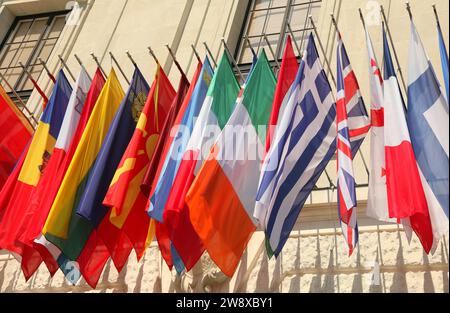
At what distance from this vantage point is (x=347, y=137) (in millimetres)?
8953

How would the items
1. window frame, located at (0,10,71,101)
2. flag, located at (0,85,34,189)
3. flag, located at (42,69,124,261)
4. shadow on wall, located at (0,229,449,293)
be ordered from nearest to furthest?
shadow on wall, located at (0,229,449,293), flag, located at (42,69,124,261), flag, located at (0,85,34,189), window frame, located at (0,10,71,101)

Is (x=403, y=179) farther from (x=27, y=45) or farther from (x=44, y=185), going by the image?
(x=27, y=45)

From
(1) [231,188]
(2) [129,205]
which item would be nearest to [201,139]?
(1) [231,188]

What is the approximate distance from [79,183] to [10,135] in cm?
212

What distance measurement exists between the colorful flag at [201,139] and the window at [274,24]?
2.95 meters

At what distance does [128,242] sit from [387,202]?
3121 mm

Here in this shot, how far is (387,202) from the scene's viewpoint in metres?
8.66

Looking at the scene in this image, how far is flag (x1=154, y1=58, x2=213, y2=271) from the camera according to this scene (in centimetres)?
902

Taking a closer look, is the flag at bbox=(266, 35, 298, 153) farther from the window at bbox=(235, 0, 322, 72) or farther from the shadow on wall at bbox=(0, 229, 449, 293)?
the window at bbox=(235, 0, 322, 72)

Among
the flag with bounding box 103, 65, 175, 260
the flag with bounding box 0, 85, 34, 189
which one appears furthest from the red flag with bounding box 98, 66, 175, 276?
the flag with bounding box 0, 85, 34, 189

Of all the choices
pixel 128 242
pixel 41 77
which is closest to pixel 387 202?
pixel 128 242

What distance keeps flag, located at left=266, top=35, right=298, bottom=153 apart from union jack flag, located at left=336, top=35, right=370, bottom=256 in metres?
0.59
